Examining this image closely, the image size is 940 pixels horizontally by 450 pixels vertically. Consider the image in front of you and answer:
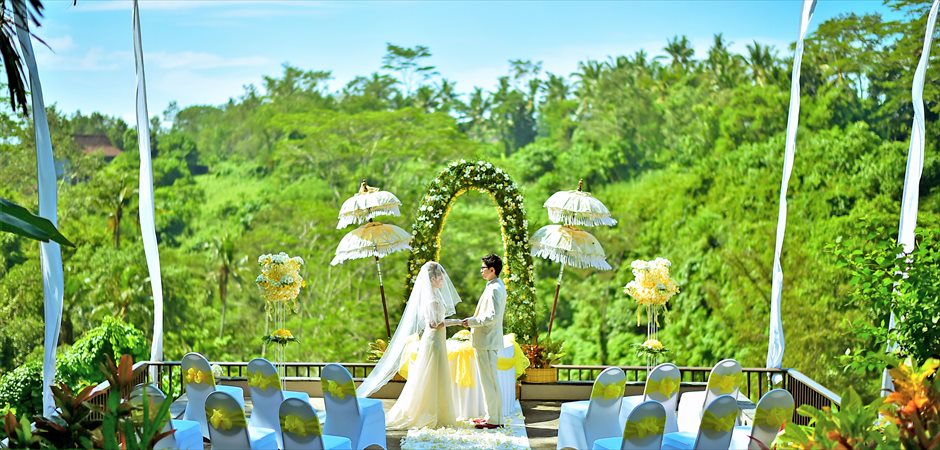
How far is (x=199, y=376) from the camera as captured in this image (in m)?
7.46

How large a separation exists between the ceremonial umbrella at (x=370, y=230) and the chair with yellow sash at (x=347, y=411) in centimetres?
219

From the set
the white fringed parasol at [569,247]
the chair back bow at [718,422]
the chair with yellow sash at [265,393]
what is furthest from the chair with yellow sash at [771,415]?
the white fringed parasol at [569,247]

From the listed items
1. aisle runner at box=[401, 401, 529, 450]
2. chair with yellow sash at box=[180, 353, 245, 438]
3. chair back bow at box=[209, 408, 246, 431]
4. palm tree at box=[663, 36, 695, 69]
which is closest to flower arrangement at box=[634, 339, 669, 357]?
aisle runner at box=[401, 401, 529, 450]

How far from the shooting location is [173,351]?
24125mm

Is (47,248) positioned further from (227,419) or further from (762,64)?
(762,64)

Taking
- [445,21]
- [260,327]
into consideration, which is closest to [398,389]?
[260,327]

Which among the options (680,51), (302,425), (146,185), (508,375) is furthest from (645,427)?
(680,51)

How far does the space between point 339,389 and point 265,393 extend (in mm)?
535

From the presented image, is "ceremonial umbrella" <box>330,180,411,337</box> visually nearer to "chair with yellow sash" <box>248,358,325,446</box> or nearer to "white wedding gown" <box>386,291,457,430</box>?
"white wedding gown" <box>386,291,457,430</box>

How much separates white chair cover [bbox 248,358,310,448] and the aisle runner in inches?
40.5

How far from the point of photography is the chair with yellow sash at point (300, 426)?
20.0 feet

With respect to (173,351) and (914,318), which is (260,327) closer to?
(173,351)

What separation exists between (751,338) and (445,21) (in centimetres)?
1127

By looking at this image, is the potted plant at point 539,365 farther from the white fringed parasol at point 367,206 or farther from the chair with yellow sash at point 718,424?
the chair with yellow sash at point 718,424
